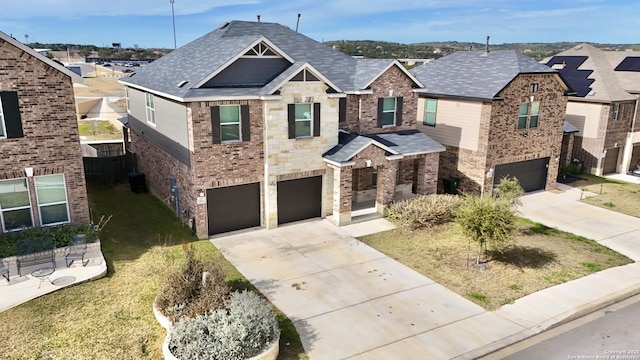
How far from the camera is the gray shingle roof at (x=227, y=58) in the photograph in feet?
59.6

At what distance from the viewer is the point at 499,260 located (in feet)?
53.8

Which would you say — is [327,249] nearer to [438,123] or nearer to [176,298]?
[176,298]

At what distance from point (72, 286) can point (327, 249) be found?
28.2 feet

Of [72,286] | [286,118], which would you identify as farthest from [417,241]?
[72,286]

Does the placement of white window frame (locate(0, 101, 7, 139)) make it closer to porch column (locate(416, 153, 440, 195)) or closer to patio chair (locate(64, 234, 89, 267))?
patio chair (locate(64, 234, 89, 267))

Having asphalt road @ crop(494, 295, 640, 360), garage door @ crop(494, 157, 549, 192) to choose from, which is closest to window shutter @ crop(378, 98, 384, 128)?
garage door @ crop(494, 157, 549, 192)

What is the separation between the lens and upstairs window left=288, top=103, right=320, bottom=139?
18.6m

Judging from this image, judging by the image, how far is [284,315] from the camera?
12.6 m

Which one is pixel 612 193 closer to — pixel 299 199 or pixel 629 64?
pixel 629 64

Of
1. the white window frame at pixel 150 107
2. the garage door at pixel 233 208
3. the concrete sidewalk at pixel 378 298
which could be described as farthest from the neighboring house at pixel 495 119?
the white window frame at pixel 150 107

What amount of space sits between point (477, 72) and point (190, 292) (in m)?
19.5

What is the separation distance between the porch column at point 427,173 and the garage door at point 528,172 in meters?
4.10

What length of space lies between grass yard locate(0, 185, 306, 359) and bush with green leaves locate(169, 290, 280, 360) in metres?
0.83

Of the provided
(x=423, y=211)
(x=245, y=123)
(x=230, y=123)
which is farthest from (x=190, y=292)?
(x=423, y=211)
